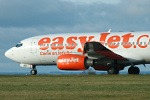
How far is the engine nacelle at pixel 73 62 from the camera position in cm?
2788

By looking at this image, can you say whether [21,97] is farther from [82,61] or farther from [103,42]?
[103,42]

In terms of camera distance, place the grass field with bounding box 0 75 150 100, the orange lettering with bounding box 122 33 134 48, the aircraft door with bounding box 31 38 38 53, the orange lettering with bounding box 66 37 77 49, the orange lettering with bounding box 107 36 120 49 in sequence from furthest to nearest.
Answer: the aircraft door with bounding box 31 38 38 53 → the orange lettering with bounding box 66 37 77 49 → the orange lettering with bounding box 107 36 120 49 → the orange lettering with bounding box 122 33 134 48 → the grass field with bounding box 0 75 150 100

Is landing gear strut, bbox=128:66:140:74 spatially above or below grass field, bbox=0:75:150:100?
above

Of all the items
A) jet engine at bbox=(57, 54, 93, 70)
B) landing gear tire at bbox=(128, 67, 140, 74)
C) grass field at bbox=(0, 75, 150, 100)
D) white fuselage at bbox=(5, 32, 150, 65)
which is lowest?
grass field at bbox=(0, 75, 150, 100)

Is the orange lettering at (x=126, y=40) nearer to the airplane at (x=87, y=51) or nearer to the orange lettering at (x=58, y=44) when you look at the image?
the airplane at (x=87, y=51)

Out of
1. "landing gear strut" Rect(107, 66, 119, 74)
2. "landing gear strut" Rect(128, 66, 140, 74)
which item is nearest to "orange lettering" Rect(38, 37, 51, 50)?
"landing gear strut" Rect(107, 66, 119, 74)

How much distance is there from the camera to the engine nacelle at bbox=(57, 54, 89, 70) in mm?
27875

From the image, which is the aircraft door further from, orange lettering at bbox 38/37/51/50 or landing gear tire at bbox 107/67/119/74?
landing gear tire at bbox 107/67/119/74

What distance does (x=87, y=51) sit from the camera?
28.4 m

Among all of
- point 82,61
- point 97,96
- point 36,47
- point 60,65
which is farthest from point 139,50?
point 97,96

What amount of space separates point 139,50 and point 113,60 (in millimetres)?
2325

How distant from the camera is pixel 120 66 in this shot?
3128 cm

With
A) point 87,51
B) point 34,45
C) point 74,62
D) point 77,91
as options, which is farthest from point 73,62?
point 77,91

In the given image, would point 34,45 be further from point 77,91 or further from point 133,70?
point 77,91
